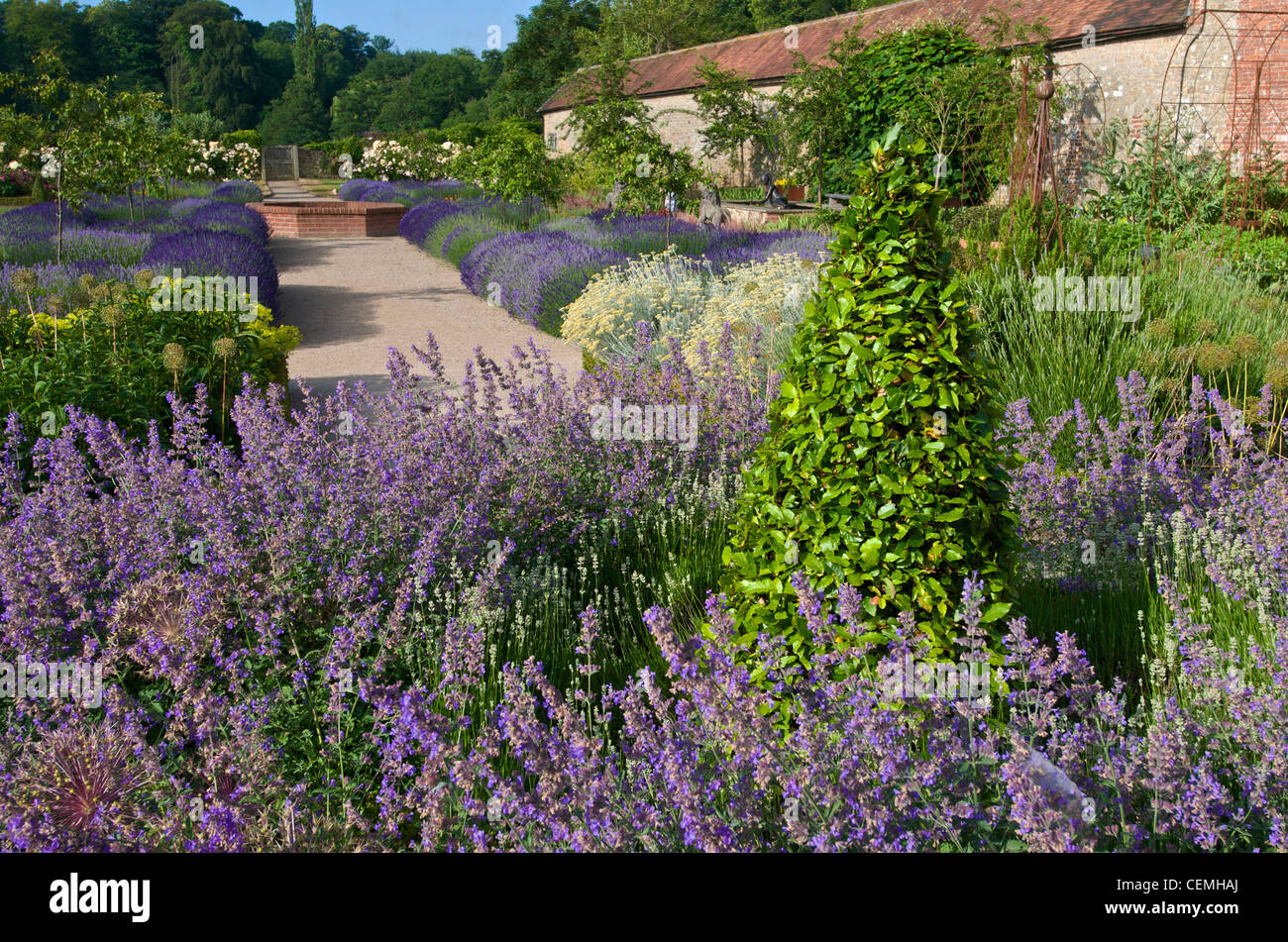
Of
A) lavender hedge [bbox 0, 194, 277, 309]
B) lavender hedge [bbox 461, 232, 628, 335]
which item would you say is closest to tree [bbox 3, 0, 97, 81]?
lavender hedge [bbox 0, 194, 277, 309]

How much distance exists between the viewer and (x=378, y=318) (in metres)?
11.0

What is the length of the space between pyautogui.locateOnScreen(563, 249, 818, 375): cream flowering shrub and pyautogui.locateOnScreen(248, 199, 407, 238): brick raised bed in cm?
1259

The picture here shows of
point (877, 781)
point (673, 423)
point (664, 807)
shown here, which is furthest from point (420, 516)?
point (877, 781)

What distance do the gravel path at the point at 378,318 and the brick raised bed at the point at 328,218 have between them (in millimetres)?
4095

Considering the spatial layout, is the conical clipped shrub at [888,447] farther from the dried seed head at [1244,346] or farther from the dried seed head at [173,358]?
the dried seed head at [173,358]

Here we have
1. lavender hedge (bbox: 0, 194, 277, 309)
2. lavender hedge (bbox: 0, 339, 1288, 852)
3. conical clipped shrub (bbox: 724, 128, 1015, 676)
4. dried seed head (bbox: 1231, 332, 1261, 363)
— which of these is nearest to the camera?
lavender hedge (bbox: 0, 339, 1288, 852)

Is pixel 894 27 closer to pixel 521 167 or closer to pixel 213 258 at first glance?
pixel 521 167

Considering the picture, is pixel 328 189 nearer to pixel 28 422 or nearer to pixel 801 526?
pixel 28 422

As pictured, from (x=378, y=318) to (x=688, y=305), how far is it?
4290 mm

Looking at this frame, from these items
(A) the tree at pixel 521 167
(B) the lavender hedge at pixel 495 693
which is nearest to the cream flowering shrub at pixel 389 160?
(A) the tree at pixel 521 167

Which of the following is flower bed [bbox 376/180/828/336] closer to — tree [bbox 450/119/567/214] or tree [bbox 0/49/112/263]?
tree [bbox 450/119/567/214]

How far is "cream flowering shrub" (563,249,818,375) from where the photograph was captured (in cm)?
698

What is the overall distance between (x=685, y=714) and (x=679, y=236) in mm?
10732

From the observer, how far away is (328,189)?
1416 inches
